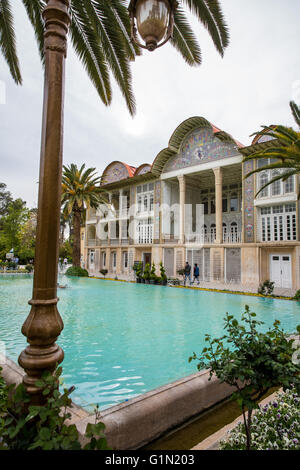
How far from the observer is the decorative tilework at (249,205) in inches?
714

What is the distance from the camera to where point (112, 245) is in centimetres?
2845

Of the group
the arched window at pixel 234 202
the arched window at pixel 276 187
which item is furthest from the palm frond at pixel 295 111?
the arched window at pixel 234 202

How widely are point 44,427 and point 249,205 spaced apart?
60.9ft

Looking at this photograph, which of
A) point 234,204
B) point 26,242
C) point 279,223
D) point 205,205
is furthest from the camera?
point 26,242

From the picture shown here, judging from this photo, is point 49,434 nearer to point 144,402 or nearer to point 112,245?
point 144,402

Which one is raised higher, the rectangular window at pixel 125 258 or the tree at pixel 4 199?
the tree at pixel 4 199

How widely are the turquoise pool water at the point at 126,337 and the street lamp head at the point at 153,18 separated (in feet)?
13.0

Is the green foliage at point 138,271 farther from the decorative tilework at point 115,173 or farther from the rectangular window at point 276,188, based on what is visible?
the rectangular window at point 276,188

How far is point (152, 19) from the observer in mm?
2283

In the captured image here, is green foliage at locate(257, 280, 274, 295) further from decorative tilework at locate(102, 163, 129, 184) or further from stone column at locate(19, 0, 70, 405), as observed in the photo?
decorative tilework at locate(102, 163, 129, 184)

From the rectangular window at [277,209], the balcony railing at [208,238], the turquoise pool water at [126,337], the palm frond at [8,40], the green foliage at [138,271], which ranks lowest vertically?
the turquoise pool water at [126,337]

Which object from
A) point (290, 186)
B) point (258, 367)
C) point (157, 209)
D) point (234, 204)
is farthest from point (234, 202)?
point (258, 367)

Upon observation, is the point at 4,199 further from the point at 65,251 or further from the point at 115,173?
the point at 115,173
